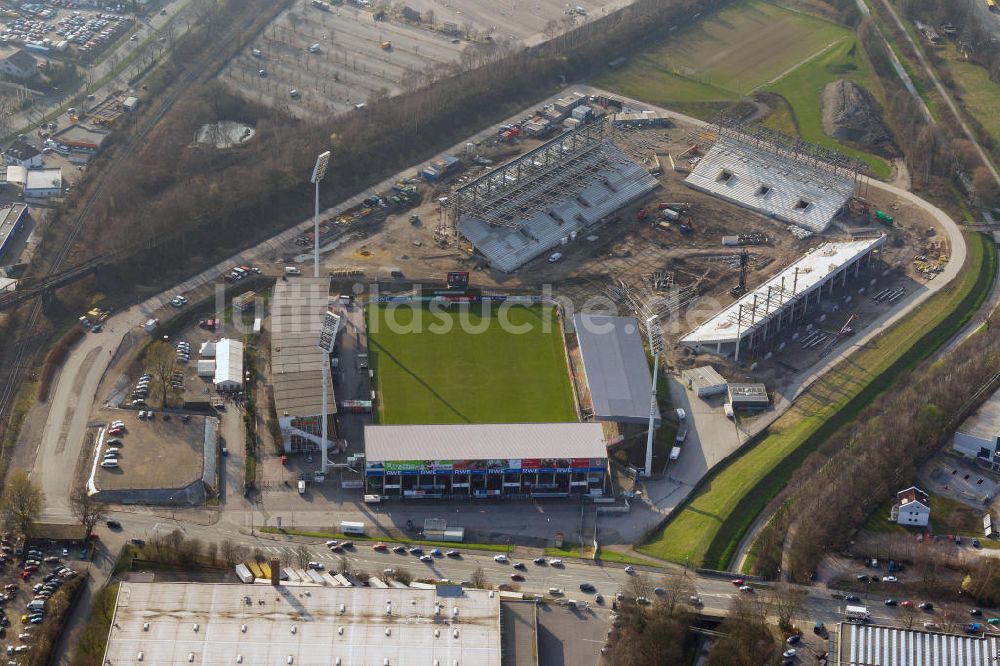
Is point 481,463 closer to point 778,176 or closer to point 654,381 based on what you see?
point 654,381

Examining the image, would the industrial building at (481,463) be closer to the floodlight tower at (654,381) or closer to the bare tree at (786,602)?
the floodlight tower at (654,381)

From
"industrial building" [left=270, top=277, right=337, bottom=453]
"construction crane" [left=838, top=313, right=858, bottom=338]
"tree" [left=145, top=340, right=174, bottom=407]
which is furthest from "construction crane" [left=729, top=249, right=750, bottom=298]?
"tree" [left=145, top=340, right=174, bottom=407]

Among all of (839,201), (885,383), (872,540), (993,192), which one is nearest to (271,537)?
(872,540)

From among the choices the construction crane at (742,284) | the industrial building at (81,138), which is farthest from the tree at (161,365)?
the construction crane at (742,284)

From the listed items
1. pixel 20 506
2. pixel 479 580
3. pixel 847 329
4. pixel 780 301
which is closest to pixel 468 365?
pixel 479 580

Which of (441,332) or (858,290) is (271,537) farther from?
(858,290)
